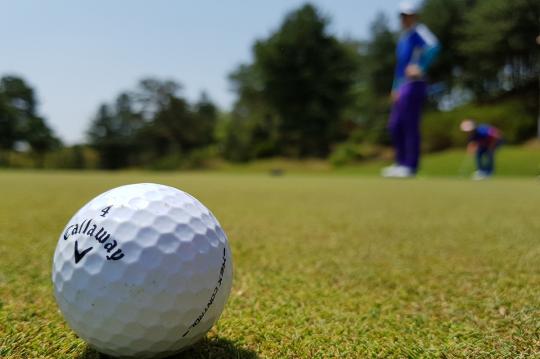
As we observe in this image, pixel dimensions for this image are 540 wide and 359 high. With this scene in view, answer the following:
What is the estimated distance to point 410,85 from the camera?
342 inches

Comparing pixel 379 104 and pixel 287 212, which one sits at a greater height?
pixel 379 104

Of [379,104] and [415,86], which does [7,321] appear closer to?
[415,86]

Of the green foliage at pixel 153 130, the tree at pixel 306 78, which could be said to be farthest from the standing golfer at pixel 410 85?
the green foliage at pixel 153 130

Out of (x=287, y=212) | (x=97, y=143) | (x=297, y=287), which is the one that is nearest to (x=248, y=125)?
(x=97, y=143)

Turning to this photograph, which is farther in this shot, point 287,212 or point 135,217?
point 287,212

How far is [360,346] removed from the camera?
1301mm

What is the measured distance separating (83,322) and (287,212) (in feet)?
12.1

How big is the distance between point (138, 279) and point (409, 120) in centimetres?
856

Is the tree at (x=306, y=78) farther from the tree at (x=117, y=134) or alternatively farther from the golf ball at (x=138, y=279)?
the golf ball at (x=138, y=279)

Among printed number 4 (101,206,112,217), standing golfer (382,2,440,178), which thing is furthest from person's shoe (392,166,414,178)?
printed number 4 (101,206,112,217)

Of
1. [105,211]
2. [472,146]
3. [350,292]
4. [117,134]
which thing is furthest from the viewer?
[117,134]

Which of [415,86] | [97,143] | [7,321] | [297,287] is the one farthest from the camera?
[97,143]

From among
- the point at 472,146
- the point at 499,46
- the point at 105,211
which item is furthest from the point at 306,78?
the point at 105,211

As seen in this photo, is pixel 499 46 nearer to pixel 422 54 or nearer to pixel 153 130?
pixel 422 54
